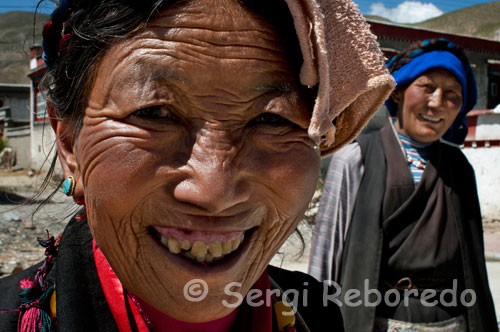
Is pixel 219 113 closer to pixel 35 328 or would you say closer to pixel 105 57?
pixel 105 57

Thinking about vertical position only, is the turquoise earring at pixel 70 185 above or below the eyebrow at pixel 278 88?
below

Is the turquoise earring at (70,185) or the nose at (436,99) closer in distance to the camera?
the turquoise earring at (70,185)

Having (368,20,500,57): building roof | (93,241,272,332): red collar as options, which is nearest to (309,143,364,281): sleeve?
(93,241,272,332): red collar

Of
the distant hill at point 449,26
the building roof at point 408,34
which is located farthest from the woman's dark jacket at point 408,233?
the distant hill at point 449,26

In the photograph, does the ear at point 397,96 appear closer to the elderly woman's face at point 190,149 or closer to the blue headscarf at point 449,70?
the blue headscarf at point 449,70

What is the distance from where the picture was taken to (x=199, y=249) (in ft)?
3.59

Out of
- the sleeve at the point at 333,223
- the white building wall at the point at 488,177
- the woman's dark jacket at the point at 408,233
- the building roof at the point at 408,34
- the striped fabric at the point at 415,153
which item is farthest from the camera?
the building roof at the point at 408,34

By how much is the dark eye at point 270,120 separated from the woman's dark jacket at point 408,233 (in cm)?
185

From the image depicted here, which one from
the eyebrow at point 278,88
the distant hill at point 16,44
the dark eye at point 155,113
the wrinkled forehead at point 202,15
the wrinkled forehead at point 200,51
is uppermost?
the wrinkled forehead at point 202,15

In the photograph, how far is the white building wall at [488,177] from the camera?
11461 mm

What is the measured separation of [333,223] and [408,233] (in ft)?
1.54

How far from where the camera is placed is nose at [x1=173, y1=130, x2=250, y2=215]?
1.02m

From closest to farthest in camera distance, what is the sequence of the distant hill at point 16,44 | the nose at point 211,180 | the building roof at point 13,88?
the nose at point 211,180
the distant hill at point 16,44
the building roof at point 13,88

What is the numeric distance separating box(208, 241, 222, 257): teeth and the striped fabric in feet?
7.50
